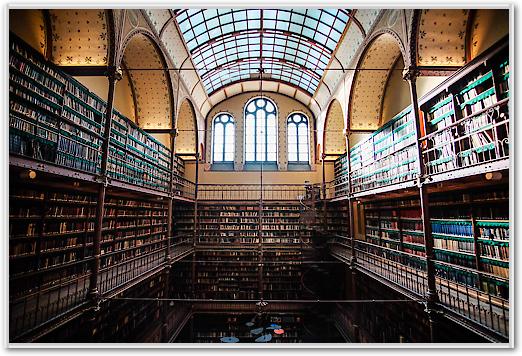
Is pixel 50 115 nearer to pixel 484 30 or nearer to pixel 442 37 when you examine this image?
pixel 442 37

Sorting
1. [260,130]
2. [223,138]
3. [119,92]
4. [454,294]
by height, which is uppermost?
[260,130]

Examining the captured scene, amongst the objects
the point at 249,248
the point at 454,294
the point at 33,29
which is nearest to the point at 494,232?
the point at 454,294

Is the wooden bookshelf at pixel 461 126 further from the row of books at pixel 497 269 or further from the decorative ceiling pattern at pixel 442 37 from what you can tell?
the row of books at pixel 497 269

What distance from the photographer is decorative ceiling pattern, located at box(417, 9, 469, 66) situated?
17.9 feet

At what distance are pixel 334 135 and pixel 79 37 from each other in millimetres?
11085

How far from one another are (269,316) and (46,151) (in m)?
6.23

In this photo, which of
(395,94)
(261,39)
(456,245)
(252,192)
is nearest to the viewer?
(456,245)

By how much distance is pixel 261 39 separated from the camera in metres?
11.8

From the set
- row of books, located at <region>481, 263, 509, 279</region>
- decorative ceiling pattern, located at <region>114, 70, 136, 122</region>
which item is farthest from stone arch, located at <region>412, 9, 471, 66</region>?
decorative ceiling pattern, located at <region>114, 70, 136, 122</region>

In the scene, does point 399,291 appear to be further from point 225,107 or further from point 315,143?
point 225,107

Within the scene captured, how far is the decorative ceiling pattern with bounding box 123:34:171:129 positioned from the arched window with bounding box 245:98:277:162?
20.1 ft

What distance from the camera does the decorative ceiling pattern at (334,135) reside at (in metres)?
13.6

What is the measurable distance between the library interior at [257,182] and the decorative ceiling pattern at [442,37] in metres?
0.03

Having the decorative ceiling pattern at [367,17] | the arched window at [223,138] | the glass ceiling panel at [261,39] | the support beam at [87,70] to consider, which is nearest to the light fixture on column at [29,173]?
the support beam at [87,70]
